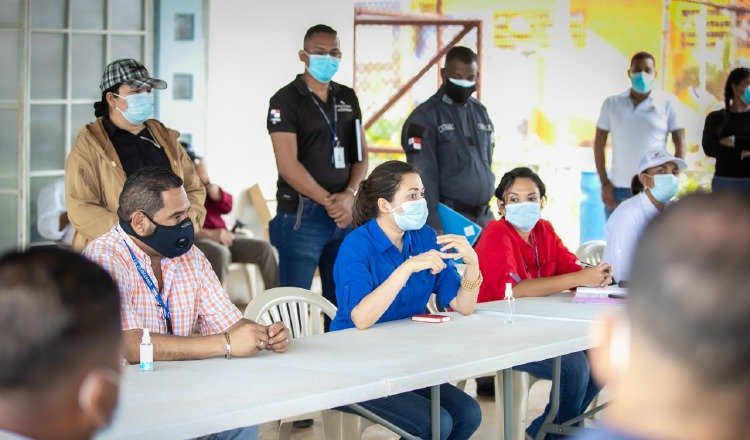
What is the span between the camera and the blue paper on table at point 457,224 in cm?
538

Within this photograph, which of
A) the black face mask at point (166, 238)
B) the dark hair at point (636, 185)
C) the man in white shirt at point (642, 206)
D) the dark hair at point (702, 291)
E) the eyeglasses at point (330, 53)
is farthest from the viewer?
the dark hair at point (636, 185)

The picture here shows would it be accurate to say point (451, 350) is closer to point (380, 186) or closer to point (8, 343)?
point (380, 186)

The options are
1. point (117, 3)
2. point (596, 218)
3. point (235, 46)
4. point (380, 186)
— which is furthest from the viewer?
point (596, 218)

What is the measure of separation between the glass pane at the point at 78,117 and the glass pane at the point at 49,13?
0.51 meters

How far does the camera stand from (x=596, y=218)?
9.16m

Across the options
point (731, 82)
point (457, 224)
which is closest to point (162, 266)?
point (457, 224)

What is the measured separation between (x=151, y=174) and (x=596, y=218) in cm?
611

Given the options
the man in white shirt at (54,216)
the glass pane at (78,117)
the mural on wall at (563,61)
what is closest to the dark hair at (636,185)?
the man in white shirt at (54,216)

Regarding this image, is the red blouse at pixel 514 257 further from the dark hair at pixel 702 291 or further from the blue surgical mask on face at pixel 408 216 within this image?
the dark hair at pixel 702 291

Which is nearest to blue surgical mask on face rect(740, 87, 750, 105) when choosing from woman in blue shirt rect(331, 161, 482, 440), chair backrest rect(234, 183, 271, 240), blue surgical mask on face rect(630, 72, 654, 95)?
blue surgical mask on face rect(630, 72, 654, 95)

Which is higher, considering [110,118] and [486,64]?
[486,64]

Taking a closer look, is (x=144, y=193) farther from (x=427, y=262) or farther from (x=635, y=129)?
(x=635, y=129)

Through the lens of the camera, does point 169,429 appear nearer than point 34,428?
No

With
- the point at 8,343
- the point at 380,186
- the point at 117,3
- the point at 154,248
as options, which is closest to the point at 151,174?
the point at 154,248
